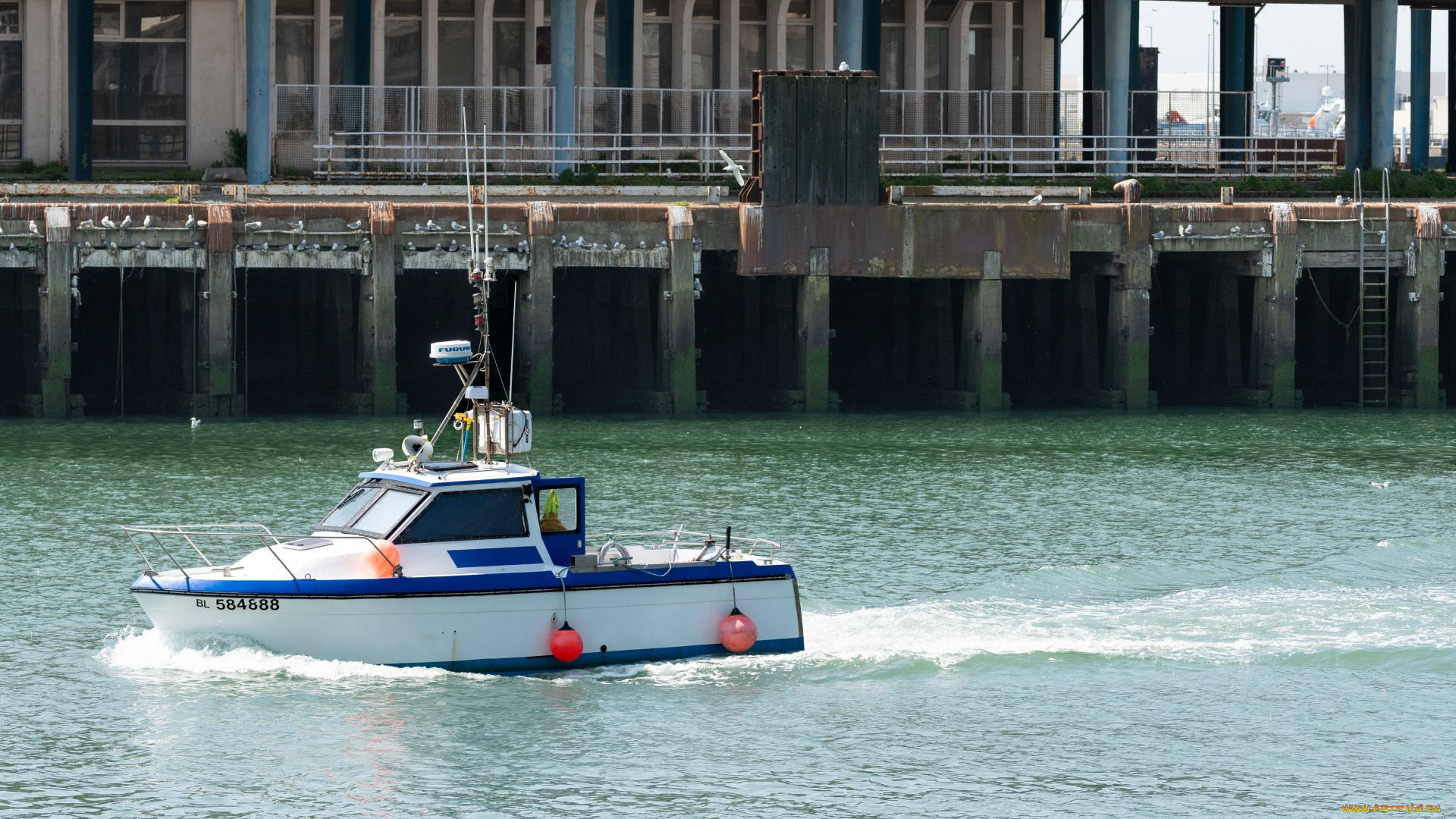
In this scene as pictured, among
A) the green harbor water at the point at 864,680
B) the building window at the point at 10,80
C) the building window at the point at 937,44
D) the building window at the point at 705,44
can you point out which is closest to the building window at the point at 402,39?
the building window at the point at 705,44

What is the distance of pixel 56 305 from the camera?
1393 inches

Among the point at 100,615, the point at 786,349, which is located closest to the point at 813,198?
the point at 786,349

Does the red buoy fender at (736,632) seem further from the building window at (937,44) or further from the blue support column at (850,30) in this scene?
the building window at (937,44)

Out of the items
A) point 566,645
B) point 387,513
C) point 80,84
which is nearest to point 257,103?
point 80,84

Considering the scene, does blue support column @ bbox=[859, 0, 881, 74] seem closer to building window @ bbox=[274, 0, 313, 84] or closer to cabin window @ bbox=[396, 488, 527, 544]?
building window @ bbox=[274, 0, 313, 84]

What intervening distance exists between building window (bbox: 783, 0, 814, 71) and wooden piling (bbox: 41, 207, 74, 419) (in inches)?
905

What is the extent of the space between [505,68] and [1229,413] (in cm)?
2060

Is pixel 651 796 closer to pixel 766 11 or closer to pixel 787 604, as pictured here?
pixel 787 604

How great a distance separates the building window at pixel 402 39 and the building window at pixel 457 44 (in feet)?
1.84

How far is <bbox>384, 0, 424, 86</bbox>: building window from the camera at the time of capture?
5044 centimetres

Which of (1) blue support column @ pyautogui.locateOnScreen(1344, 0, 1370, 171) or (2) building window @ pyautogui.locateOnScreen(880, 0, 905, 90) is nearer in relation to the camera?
(1) blue support column @ pyautogui.locateOnScreen(1344, 0, 1370, 171)

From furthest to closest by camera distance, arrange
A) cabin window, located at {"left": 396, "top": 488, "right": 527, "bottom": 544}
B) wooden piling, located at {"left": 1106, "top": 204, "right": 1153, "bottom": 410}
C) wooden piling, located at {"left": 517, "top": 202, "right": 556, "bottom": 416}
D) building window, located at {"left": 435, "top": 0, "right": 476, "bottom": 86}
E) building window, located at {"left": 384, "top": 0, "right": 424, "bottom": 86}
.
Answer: building window, located at {"left": 435, "top": 0, "right": 476, "bottom": 86} → building window, located at {"left": 384, "top": 0, "right": 424, "bottom": 86} → wooden piling, located at {"left": 1106, "top": 204, "right": 1153, "bottom": 410} → wooden piling, located at {"left": 517, "top": 202, "right": 556, "bottom": 416} → cabin window, located at {"left": 396, "top": 488, "right": 527, "bottom": 544}

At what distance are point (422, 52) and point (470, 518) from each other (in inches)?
1324

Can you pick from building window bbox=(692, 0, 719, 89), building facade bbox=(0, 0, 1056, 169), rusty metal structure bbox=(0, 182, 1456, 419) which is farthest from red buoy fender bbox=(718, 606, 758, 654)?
building window bbox=(692, 0, 719, 89)
